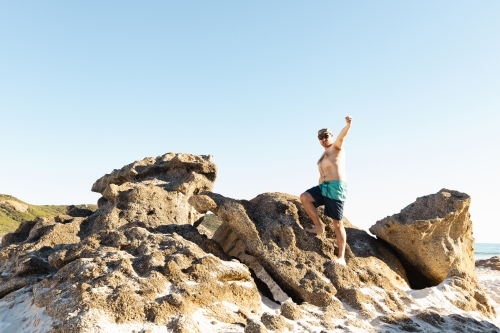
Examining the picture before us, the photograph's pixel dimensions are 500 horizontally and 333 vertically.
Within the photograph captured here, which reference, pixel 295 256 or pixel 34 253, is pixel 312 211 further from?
pixel 34 253

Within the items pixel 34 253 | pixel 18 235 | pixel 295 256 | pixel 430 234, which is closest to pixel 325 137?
pixel 295 256

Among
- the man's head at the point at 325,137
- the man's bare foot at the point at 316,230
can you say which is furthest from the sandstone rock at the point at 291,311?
the man's head at the point at 325,137

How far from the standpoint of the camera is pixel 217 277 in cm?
544

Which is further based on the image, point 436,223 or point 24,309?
point 436,223

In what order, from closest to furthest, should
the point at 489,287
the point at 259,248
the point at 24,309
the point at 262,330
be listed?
1. the point at 262,330
2. the point at 24,309
3. the point at 259,248
4. the point at 489,287

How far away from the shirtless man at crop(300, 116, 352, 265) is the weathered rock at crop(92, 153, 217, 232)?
333cm

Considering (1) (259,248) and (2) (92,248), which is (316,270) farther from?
(2) (92,248)

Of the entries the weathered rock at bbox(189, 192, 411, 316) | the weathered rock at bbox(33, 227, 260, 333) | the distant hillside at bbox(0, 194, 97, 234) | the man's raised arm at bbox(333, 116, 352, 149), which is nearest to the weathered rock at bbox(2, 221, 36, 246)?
the weathered rock at bbox(33, 227, 260, 333)

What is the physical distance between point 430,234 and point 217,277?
15.8ft

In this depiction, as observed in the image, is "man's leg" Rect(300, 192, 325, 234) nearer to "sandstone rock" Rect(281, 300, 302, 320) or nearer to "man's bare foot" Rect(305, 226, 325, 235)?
"man's bare foot" Rect(305, 226, 325, 235)

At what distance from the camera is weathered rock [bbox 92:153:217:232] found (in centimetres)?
838

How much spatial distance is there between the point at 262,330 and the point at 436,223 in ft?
16.6

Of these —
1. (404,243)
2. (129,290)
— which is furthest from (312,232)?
(129,290)

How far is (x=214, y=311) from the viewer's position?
15.9 ft
